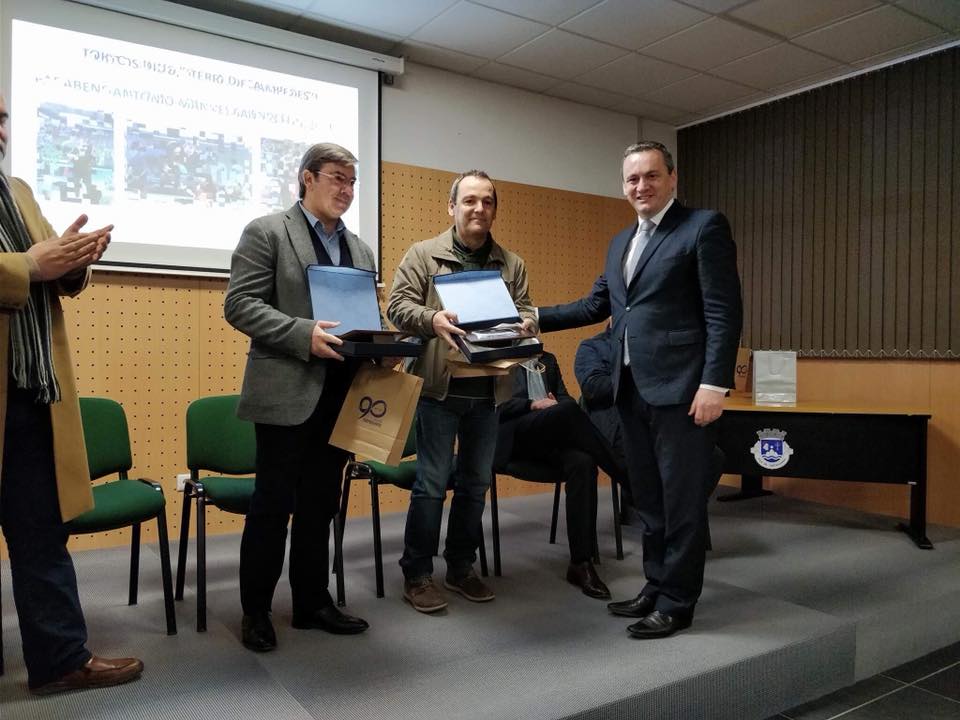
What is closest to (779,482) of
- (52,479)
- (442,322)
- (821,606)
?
(821,606)

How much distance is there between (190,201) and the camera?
350 cm

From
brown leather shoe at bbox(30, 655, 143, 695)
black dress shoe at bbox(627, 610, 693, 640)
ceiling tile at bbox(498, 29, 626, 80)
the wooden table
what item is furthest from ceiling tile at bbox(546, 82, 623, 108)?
brown leather shoe at bbox(30, 655, 143, 695)

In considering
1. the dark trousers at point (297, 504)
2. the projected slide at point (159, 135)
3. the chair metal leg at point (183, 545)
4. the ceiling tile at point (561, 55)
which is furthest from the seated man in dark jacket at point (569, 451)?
the ceiling tile at point (561, 55)

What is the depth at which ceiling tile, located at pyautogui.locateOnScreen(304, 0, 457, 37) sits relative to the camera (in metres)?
3.46

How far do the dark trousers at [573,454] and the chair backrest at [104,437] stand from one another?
1.47m

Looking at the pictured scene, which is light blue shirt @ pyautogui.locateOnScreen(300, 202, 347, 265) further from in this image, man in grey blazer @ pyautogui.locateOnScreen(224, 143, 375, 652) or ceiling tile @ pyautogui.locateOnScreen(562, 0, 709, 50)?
ceiling tile @ pyautogui.locateOnScreen(562, 0, 709, 50)

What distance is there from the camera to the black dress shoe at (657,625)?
6.95 ft

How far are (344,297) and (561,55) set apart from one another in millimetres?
2769

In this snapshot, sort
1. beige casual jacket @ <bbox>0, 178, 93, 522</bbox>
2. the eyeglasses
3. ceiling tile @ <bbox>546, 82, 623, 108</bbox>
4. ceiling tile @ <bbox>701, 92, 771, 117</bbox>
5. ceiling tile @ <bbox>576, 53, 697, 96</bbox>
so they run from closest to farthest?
1. beige casual jacket @ <bbox>0, 178, 93, 522</bbox>
2. the eyeglasses
3. ceiling tile @ <bbox>576, 53, 697, 96</bbox>
4. ceiling tile @ <bbox>546, 82, 623, 108</bbox>
5. ceiling tile @ <bbox>701, 92, 771, 117</bbox>

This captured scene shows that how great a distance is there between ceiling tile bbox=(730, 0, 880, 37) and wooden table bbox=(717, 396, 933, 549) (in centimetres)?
198

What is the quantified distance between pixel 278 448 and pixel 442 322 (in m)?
0.59

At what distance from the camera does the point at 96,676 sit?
5.70ft

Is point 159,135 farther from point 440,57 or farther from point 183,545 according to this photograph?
point 183,545

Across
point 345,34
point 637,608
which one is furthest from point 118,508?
point 345,34
